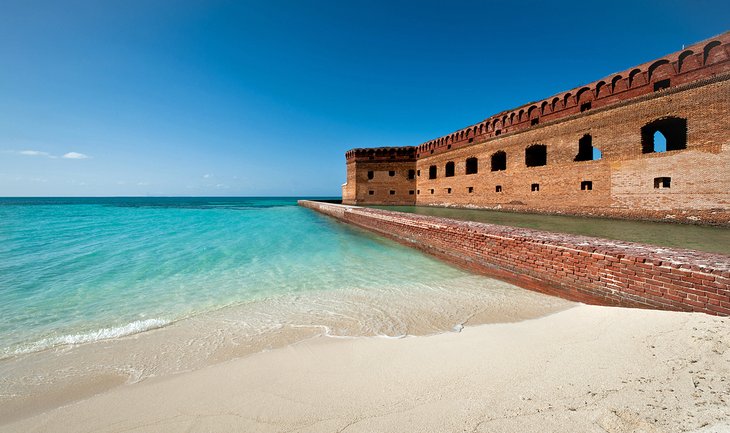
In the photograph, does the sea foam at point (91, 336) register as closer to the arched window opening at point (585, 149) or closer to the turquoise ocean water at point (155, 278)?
the turquoise ocean water at point (155, 278)

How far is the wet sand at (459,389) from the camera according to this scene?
1690 mm

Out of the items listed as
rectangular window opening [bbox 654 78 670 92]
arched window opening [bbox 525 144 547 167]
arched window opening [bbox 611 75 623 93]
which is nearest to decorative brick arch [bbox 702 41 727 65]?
rectangular window opening [bbox 654 78 670 92]

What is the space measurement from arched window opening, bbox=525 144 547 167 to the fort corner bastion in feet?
0.19

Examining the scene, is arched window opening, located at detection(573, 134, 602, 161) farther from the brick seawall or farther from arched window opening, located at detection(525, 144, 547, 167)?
the brick seawall

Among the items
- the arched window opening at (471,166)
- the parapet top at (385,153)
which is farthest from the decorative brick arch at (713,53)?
the parapet top at (385,153)

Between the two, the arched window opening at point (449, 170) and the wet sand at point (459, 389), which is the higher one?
the arched window opening at point (449, 170)

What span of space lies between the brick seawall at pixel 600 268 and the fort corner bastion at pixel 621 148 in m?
8.14

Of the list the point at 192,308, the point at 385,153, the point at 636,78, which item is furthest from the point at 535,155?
the point at 192,308

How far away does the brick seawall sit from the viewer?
2971 mm

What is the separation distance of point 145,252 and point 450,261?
856 centimetres

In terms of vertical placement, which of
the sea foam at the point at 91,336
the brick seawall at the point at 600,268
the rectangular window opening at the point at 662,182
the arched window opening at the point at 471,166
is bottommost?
the sea foam at the point at 91,336

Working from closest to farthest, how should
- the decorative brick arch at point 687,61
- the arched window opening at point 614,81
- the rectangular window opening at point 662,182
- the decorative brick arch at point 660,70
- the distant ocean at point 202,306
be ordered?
1. the distant ocean at point 202,306
2. the decorative brick arch at point 687,61
3. the rectangular window opening at point 662,182
4. the decorative brick arch at point 660,70
5. the arched window opening at point 614,81

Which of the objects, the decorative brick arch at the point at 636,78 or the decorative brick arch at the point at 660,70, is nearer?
the decorative brick arch at the point at 660,70

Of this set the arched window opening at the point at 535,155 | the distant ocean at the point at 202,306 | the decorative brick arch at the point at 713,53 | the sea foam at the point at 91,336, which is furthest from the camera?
the arched window opening at the point at 535,155
